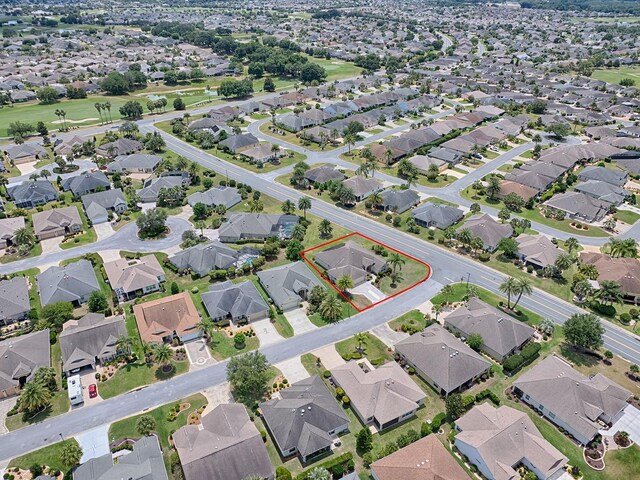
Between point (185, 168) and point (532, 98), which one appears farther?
point (532, 98)

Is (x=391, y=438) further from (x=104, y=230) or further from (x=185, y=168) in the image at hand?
(x=185, y=168)

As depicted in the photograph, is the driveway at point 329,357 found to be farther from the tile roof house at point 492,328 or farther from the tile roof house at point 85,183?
the tile roof house at point 85,183

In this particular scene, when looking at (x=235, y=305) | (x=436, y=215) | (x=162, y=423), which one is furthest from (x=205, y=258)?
(x=436, y=215)

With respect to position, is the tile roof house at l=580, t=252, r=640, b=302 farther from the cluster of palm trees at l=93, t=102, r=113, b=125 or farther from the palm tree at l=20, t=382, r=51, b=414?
the cluster of palm trees at l=93, t=102, r=113, b=125

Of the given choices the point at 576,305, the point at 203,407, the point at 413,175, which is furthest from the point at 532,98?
the point at 203,407

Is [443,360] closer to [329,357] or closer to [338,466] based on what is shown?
[329,357]

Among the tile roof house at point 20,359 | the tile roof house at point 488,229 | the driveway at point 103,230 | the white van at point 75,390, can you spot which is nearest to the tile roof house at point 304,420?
the white van at point 75,390
